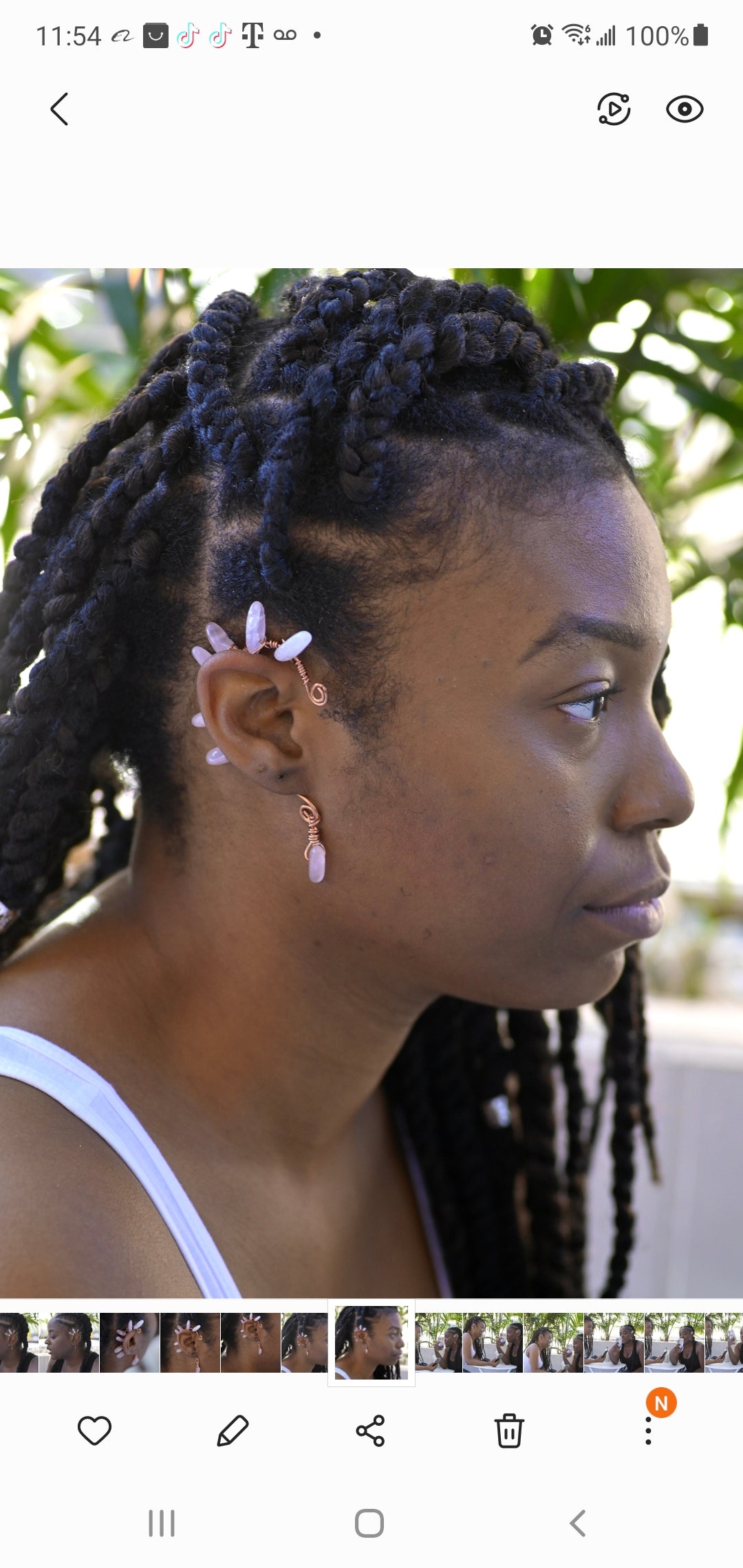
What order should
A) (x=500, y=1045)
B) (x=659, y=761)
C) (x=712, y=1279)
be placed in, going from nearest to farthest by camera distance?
(x=659, y=761) < (x=500, y=1045) < (x=712, y=1279)

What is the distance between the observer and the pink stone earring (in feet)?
2.78

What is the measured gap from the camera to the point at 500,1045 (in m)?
1.24

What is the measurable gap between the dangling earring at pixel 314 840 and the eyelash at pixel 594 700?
0.19m

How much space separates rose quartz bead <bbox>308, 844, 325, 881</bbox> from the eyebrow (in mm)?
199

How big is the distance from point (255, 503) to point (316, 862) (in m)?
0.26

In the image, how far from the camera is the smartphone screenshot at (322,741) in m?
0.79

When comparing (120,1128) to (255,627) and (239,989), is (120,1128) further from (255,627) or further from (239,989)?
(255,627)

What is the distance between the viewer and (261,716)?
0.88 m
